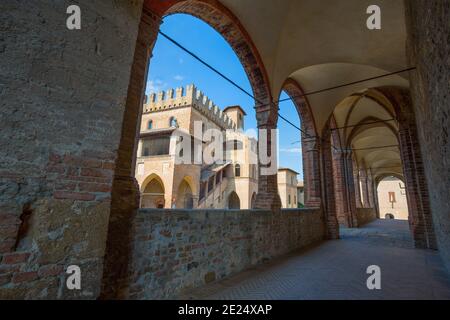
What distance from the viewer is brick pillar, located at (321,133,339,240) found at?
8.38m

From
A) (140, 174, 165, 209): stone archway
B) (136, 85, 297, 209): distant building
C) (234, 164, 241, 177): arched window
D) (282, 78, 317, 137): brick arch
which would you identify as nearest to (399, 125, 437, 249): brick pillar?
(282, 78, 317, 137): brick arch

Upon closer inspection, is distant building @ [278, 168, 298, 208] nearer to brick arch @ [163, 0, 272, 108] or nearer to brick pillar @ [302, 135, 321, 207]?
brick pillar @ [302, 135, 321, 207]

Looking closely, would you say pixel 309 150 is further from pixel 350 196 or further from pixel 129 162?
pixel 129 162

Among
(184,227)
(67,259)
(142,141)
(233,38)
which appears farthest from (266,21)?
(142,141)

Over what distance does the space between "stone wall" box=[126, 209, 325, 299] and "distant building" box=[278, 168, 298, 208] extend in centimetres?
2379

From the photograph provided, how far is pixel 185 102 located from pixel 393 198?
30.3m

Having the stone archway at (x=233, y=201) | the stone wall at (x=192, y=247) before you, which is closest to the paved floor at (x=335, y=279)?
the stone wall at (x=192, y=247)

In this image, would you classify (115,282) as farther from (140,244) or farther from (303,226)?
(303,226)

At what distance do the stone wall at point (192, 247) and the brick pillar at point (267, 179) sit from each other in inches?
13.7

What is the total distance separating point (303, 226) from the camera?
6.84 meters

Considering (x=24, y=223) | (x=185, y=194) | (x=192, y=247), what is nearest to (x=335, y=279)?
(x=192, y=247)

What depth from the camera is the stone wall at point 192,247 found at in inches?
105

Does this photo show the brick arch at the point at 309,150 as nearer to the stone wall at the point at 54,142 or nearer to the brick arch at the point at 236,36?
the brick arch at the point at 236,36

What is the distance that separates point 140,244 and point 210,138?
72.4ft
